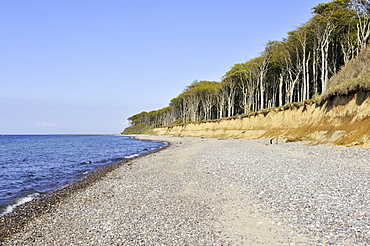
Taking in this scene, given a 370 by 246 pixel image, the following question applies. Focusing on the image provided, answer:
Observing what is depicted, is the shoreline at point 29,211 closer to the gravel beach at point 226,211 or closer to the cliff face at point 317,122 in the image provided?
the gravel beach at point 226,211

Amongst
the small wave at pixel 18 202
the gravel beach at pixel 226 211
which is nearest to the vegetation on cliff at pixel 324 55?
the gravel beach at pixel 226 211

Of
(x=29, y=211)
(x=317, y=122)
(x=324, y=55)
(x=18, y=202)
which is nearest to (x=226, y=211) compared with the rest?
(x=29, y=211)

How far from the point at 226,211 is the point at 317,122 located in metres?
23.1

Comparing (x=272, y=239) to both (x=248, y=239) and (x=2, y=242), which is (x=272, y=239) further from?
(x=2, y=242)

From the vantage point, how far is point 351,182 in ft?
30.8

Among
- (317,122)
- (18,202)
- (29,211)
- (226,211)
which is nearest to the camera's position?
(226,211)

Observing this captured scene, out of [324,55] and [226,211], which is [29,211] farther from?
[324,55]

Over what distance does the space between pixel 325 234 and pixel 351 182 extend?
492 centimetres

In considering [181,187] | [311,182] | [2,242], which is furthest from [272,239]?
[2,242]

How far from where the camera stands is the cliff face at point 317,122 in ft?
63.6

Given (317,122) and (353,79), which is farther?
(317,122)

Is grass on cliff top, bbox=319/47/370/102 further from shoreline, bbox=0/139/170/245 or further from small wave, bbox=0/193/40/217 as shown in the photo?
small wave, bbox=0/193/40/217

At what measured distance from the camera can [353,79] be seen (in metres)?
21.3

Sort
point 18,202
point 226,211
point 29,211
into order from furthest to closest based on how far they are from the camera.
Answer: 1. point 18,202
2. point 29,211
3. point 226,211
